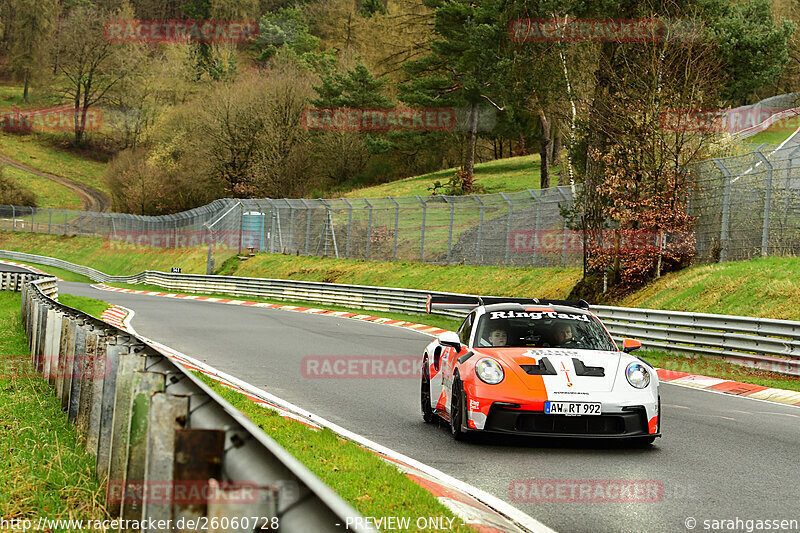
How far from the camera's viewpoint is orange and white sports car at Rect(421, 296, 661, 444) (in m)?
8.33

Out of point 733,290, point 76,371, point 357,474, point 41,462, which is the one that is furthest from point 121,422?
point 733,290

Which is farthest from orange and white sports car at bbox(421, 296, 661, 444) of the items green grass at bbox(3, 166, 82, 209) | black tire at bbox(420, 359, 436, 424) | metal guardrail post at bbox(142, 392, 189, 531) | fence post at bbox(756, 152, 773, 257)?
green grass at bbox(3, 166, 82, 209)

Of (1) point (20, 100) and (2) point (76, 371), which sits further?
(1) point (20, 100)

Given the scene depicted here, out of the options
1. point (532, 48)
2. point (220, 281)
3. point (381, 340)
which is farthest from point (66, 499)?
point (220, 281)

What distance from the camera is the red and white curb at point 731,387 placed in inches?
527

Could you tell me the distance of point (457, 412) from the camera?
350 inches

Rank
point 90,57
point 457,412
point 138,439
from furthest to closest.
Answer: point 90,57 < point 457,412 < point 138,439

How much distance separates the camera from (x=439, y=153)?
84438 mm

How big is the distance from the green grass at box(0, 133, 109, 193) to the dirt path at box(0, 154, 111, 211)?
97 cm

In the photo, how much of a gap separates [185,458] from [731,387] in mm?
12638

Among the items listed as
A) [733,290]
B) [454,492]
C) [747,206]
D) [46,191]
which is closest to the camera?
[454,492]

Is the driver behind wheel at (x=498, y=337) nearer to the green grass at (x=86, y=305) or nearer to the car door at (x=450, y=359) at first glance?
the car door at (x=450, y=359)

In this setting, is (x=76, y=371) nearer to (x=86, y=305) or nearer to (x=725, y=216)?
(x=725, y=216)

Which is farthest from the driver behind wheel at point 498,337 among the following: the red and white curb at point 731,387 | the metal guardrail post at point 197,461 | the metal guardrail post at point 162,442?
the metal guardrail post at point 197,461
